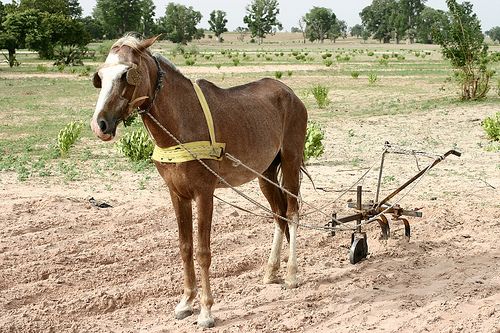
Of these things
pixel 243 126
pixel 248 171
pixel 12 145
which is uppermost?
pixel 243 126

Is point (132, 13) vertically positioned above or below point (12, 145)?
above

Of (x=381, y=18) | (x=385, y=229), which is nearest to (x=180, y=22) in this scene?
(x=381, y=18)

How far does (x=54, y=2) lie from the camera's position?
88.1 metres

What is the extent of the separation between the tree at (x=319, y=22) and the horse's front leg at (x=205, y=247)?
137 m

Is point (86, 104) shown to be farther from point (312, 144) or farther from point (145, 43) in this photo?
point (145, 43)

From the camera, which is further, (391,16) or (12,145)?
(391,16)

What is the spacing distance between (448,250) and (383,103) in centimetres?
1730

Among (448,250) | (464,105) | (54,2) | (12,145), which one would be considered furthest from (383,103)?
(54,2)

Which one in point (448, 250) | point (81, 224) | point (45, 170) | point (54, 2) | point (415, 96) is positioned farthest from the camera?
point (54, 2)

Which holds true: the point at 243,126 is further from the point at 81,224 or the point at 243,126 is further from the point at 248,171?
the point at 81,224

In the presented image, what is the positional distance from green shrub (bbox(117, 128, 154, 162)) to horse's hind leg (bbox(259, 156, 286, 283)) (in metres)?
6.39

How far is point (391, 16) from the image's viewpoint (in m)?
133

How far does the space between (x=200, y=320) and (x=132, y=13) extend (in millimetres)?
91246

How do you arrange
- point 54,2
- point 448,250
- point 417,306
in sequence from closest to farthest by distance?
point 417,306
point 448,250
point 54,2
